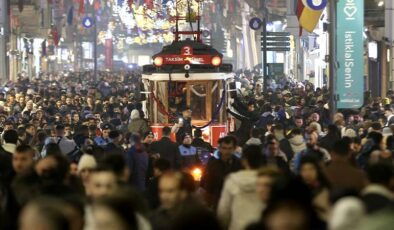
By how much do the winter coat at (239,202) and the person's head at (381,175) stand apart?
3.22 feet

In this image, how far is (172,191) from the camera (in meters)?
9.79

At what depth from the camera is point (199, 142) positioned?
2102 cm

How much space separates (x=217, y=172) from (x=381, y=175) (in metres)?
4.50

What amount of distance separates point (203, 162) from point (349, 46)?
9305 millimetres

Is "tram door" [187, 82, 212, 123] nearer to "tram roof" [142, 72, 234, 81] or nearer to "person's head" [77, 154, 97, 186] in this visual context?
Result: "tram roof" [142, 72, 234, 81]

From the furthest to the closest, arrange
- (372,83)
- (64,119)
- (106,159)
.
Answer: (372,83) → (64,119) → (106,159)

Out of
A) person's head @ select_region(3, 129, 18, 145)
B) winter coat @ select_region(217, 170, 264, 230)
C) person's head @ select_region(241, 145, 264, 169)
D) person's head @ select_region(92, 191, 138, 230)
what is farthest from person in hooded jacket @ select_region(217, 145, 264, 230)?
person's head @ select_region(3, 129, 18, 145)

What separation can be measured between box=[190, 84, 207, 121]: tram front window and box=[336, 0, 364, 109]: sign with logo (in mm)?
2861

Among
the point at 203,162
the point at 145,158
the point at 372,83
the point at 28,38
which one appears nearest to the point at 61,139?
the point at 203,162

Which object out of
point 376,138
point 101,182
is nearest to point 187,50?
point 376,138

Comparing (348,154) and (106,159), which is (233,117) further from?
(106,159)

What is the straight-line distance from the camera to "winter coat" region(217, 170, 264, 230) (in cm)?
1034

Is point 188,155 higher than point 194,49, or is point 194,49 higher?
point 194,49

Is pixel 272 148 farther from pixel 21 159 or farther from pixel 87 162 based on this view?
pixel 21 159
